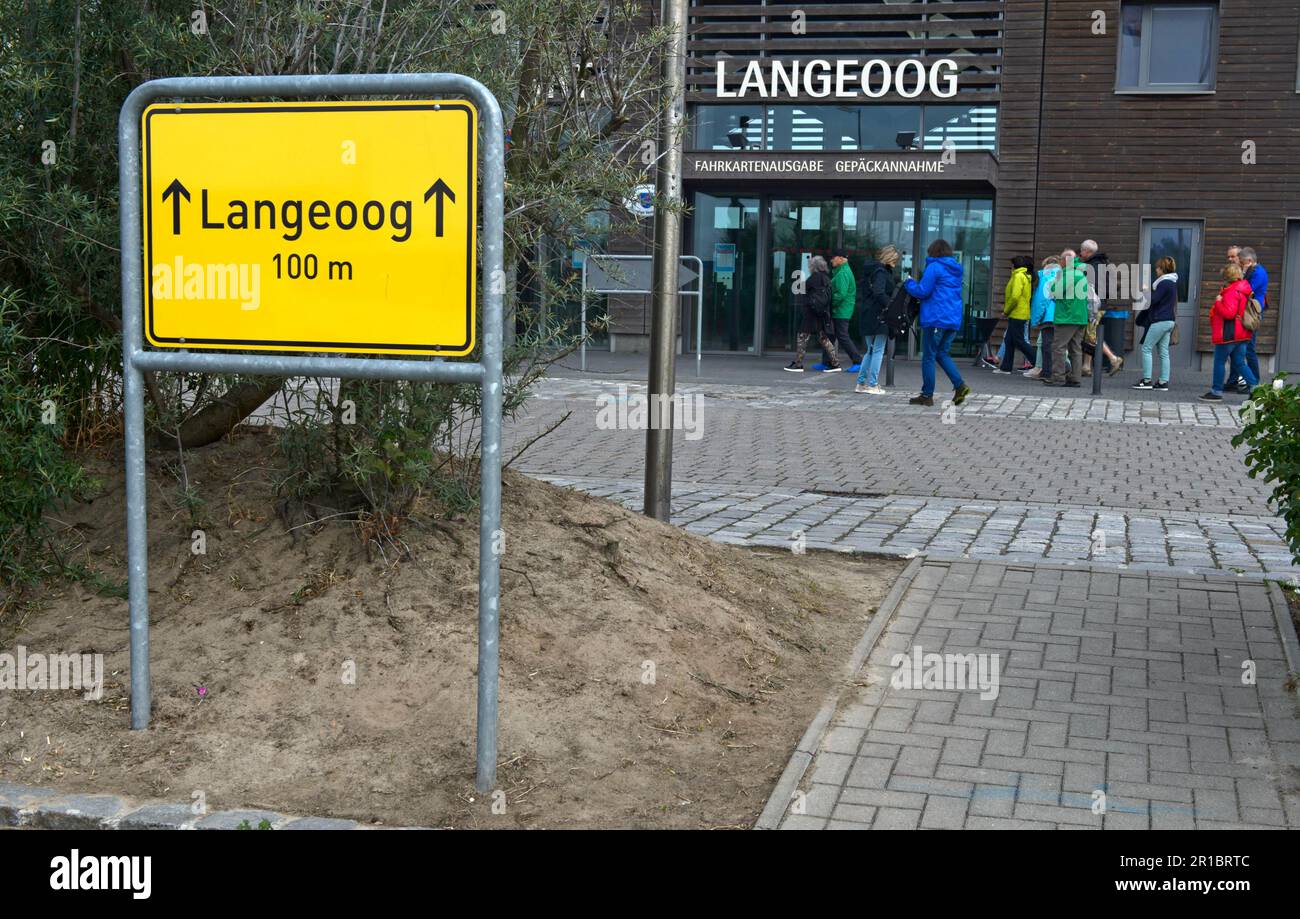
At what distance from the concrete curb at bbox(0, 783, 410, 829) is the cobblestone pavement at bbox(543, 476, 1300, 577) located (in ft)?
13.0

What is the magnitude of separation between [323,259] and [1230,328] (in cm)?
1485

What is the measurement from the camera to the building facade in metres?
22.4

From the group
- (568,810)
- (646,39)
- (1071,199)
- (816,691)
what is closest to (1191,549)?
(816,691)

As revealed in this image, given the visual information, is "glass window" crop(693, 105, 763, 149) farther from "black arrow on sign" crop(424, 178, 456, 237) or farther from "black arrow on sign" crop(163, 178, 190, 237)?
"black arrow on sign" crop(424, 178, 456, 237)

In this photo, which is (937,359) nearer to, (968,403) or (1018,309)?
(968,403)

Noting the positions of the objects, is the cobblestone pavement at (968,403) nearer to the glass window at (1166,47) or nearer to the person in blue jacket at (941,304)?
the person in blue jacket at (941,304)

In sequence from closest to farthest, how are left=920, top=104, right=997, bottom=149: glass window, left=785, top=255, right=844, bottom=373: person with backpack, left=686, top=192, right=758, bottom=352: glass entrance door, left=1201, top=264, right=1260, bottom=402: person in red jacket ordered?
1. left=1201, top=264, right=1260, bottom=402: person in red jacket
2. left=785, top=255, right=844, bottom=373: person with backpack
3. left=920, top=104, right=997, bottom=149: glass window
4. left=686, top=192, right=758, bottom=352: glass entrance door

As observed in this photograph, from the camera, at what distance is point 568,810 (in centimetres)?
409

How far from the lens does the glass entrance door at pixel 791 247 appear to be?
24156mm

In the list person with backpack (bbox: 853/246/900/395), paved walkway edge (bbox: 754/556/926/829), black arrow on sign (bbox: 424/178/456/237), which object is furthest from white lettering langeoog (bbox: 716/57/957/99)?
black arrow on sign (bbox: 424/178/456/237)

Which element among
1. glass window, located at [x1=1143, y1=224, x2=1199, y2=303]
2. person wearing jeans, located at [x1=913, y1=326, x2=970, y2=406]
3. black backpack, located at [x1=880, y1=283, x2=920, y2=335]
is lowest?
person wearing jeans, located at [x1=913, y1=326, x2=970, y2=406]

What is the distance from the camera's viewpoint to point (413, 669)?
4.78m
